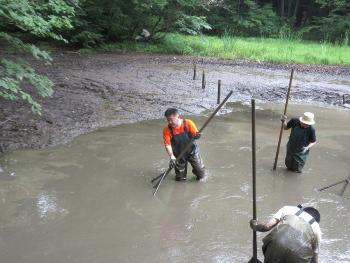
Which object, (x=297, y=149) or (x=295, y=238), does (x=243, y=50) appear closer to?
(x=297, y=149)

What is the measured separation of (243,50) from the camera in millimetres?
22344

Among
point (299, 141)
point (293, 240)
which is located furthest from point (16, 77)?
point (293, 240)

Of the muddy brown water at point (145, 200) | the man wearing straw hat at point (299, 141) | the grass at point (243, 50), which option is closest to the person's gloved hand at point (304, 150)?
the man wearing straw hat at point (299, 141)

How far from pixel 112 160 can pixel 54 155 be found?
3.60 feet

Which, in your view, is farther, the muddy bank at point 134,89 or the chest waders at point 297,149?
the muddy bank at point 134,89

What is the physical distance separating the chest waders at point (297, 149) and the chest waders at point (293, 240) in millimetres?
4487

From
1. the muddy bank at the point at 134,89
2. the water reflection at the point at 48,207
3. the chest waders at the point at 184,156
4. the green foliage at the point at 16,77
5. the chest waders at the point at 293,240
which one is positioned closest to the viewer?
the chest waders at the point at 293,240

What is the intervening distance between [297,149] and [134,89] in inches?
268

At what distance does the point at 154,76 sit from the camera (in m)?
16.2

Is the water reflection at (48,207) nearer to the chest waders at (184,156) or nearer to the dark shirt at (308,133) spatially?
the chest waders at (184,156)

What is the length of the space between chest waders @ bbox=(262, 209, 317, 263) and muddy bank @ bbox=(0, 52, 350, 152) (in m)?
6.27

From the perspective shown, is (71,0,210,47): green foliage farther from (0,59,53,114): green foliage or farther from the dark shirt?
the dark shirt

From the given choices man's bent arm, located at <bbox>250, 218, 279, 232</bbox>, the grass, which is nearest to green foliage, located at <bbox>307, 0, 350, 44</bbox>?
the grass

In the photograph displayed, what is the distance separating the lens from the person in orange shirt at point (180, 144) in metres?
7.82
